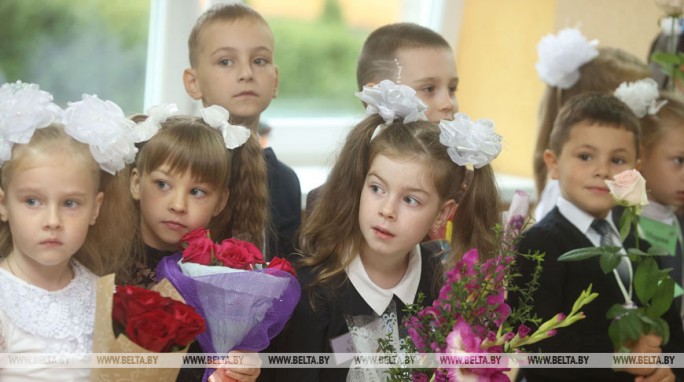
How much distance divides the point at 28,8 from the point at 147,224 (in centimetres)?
143

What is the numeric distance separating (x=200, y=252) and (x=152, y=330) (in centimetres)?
36

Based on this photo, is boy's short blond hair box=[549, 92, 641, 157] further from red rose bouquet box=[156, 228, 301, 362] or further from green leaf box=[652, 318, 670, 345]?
red rose bouquet box=[156, 228, 301, 362]

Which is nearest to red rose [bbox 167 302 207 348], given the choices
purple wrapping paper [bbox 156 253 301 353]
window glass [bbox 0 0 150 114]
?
purple wrapping paper [bbox 156 253 301 353]

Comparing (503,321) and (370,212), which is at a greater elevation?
(370,212)

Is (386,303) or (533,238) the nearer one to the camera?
(386,303)

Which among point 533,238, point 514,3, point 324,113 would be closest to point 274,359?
point 533,238

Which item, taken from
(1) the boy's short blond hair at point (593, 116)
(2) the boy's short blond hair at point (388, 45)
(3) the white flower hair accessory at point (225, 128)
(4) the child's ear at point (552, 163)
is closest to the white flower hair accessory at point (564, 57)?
(1) the boy's short blond hair at point (593, 116)

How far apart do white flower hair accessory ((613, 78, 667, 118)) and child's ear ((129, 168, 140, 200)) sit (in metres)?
1.81

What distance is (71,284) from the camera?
2297 millimetres

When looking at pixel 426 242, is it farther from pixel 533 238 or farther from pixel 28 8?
pixel 28 8

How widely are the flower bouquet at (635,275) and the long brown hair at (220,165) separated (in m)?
0.91

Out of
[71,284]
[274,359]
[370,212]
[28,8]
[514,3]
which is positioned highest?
[514,3]

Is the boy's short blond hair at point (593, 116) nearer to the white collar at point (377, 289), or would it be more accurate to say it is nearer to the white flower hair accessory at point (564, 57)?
the white flower hair accessory at point (564, 57)

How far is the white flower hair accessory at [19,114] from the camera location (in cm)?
214
